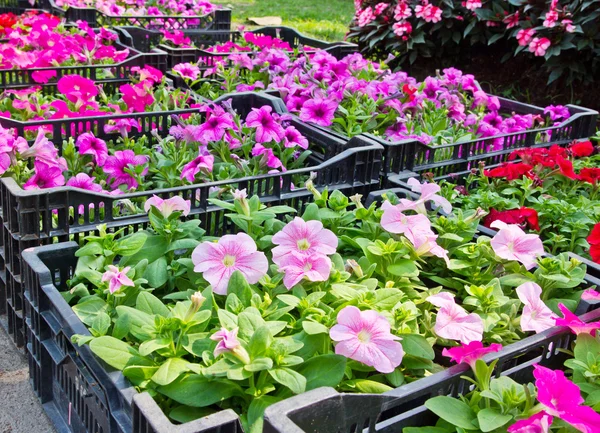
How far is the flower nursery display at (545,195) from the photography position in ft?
6.97

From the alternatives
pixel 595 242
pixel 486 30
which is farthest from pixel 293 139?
pixel 486 30

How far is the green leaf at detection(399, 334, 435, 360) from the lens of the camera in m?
1.48

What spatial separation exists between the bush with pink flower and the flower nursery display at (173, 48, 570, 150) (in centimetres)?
168

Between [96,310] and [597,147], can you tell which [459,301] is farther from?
[597,147]

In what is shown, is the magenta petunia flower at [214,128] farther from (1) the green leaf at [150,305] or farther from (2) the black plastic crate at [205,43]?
(2) the black plastic crate at [205,43]

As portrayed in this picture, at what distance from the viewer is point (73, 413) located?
5.50 feet

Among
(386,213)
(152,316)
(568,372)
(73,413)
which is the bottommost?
(73,413)

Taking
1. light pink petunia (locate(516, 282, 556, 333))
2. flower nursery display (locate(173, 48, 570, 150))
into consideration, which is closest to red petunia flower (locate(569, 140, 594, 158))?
flower nursery display (locate(173, 48, 570, 150))

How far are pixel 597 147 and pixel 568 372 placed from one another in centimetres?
160

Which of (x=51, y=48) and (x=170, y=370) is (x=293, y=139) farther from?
(x=51, y=48)

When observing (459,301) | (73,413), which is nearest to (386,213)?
(459,301)

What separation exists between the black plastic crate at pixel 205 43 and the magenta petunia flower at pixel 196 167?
169 cm

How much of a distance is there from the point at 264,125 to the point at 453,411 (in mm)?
1486

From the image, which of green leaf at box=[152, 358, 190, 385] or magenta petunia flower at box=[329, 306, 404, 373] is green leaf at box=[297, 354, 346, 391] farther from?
green leaf at box=[152, 358, 190, 385]
